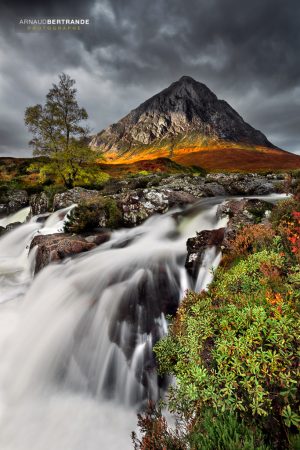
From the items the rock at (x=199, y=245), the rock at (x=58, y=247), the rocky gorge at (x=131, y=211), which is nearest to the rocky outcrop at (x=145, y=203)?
the rocky gorge at (x=131, y=211)

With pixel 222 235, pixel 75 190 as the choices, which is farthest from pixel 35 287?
pixel 75 190

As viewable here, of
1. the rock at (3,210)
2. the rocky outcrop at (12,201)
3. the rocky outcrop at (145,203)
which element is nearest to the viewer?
the rocky outcrop at (145,203)

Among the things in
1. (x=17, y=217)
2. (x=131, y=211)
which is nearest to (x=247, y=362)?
(x=131, y=211)

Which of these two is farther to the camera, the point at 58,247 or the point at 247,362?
the point at 58,247

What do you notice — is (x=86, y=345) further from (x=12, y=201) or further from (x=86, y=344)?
(x=12, y=201)

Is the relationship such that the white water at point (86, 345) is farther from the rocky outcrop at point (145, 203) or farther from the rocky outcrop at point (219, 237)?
the rocky outcrop at point (145, 203)

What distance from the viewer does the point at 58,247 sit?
10734 millimetres

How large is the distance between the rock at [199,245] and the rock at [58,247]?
5156 mm

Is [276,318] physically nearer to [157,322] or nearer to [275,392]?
[275,392]

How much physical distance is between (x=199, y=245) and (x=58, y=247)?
6236 millimetres

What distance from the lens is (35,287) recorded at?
947 cm

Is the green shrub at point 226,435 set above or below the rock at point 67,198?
below

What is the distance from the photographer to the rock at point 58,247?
10461mm

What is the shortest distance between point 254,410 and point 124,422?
3.69 m
